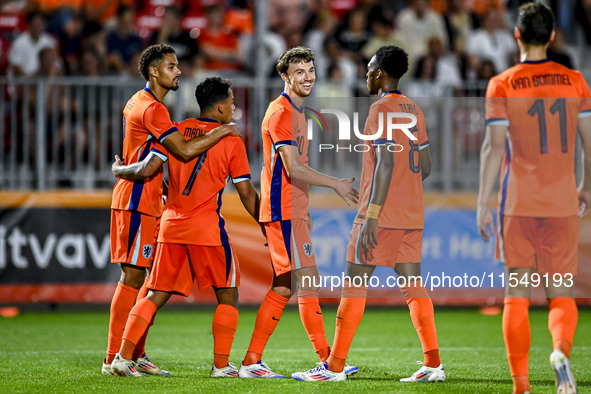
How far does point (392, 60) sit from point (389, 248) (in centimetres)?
134

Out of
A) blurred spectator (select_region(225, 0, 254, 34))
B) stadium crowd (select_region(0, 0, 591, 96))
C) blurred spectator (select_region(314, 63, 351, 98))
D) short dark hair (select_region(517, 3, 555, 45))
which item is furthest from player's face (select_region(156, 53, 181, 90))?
blurred spectator (select_region(225, 0, 254, 34))

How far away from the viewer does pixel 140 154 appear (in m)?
6.83

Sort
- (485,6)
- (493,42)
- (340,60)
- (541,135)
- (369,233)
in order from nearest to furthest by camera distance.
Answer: (541,135) < (369,233) < (340,60) < (493,42) < (485,6)

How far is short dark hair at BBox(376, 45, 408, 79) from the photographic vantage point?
→ 637cm

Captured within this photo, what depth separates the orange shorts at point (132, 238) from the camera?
269 inches

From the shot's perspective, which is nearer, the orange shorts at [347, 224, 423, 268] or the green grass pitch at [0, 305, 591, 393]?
the green grass pitch at [0, 305, 591, 393]

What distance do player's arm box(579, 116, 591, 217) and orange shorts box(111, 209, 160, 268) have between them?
3.18m

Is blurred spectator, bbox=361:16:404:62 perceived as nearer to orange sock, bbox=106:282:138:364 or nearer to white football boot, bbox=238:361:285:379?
orange sock, bbox=106:282:138:364

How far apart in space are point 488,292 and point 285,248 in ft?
20.1

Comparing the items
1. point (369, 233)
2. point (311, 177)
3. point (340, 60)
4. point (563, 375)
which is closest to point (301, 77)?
point (311, 177)

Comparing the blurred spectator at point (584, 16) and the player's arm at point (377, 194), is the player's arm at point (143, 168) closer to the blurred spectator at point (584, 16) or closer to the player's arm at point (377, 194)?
the player's arm at point (377, 194)

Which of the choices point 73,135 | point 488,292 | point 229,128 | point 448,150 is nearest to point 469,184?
point 448,150

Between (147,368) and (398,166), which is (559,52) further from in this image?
(147,368)

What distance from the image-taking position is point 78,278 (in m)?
11.6
